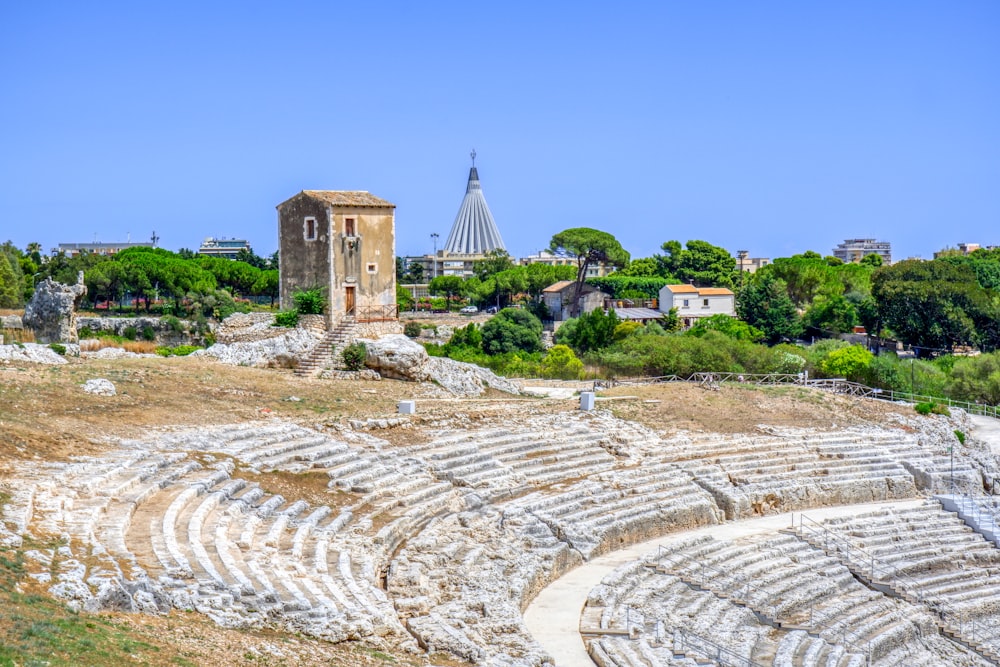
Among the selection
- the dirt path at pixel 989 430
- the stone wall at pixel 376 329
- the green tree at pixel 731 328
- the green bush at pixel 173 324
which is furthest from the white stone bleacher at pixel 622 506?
the green tree at pixel 731 328

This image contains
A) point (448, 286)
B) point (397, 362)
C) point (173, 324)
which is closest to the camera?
point (397, 362)

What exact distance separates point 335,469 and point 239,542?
577 centimetres

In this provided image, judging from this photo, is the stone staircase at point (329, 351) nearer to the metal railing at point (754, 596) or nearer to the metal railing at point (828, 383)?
the metal railing at point (828, 383)

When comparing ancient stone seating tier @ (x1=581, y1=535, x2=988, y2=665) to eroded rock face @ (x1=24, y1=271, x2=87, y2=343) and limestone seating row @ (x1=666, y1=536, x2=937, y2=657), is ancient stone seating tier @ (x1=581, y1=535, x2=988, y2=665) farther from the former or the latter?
eroded rock face @ (x1=24, y1=271, x2=87, y2=343)

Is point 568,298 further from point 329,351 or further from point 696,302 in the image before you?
point 329,351

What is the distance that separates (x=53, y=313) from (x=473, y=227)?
12047 cm

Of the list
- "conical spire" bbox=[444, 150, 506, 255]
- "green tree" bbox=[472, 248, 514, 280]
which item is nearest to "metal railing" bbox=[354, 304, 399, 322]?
"green tree" bbox=[472, 248, 514, 280]

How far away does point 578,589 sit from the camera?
2070cm

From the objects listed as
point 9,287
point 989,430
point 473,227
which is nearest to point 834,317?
point 989,430

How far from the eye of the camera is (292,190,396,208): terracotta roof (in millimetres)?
35594

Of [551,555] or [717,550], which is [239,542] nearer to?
[551,555]

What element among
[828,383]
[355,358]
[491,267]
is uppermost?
[491,267]

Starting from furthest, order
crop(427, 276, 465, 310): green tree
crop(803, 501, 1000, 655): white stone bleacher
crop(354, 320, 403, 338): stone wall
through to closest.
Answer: crop(427, 276, 465, 310): green tree, crop(354, 320, 403, 338): stone wall, crop(803, 501, 1000, 655): white stone bleacher

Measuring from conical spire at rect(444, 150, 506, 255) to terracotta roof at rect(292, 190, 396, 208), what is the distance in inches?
4485
